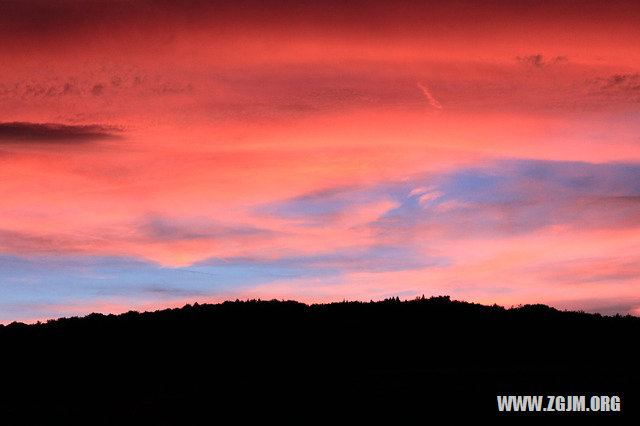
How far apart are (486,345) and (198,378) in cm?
1127

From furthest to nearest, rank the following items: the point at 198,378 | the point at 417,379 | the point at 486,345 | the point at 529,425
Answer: the point at 486,345
the point at 198,378
the point at 417,379
the point at 529,425

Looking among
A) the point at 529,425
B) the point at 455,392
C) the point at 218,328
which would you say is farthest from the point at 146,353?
the point at 529,425

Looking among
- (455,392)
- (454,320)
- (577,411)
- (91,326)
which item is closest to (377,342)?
(454,320)

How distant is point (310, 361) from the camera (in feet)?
102

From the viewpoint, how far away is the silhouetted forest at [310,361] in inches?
953

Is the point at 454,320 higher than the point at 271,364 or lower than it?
higher

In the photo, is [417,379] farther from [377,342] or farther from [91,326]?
[91,326]

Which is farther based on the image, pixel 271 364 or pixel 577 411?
pixel 271 364

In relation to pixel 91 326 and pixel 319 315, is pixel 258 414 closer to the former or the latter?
pixel 319 315

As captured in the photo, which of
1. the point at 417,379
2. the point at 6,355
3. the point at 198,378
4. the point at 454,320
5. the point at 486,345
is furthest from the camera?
the point at 6,355

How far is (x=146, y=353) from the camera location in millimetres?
34375

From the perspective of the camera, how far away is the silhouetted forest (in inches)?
953

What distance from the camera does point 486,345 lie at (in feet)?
104

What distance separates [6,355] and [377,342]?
17.3 metres
